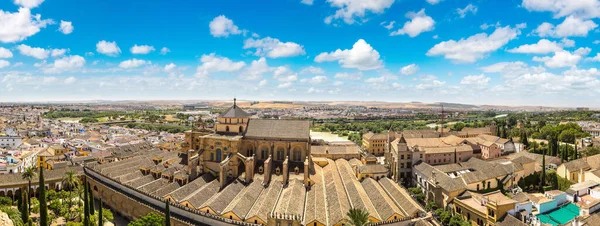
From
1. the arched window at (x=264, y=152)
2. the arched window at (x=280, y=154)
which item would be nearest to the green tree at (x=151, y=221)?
the arched window at (x=264, y=152)

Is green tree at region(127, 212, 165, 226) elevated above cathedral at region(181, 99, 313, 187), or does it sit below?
below

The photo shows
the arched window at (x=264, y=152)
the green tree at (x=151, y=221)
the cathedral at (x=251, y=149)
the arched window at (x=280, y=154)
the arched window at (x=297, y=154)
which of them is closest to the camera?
the green tree at (x=151, y=221)

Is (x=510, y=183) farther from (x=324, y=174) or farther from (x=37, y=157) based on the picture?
(x=37, y=157)

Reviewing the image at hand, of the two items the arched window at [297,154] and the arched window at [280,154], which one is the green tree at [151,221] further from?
the arched window at [297,154]

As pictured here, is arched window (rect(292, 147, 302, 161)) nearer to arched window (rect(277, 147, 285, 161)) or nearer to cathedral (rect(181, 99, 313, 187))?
cathedral (rect(181, 99, 313, 187))

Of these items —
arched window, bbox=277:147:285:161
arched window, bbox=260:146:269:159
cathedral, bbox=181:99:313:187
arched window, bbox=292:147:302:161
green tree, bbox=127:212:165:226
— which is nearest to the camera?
green tree, bbox=127:212:165:226

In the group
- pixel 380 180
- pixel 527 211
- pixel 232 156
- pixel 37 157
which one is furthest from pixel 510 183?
pixel 37 157

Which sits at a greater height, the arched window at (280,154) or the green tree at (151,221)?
the arched window at (280,154)

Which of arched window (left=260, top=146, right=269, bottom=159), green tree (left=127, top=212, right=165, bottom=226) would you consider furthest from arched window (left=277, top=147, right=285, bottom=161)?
green tree (left=127, top=212, right=165, bottom=226)

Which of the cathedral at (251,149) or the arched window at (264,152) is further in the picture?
the arched window at (264,152)
